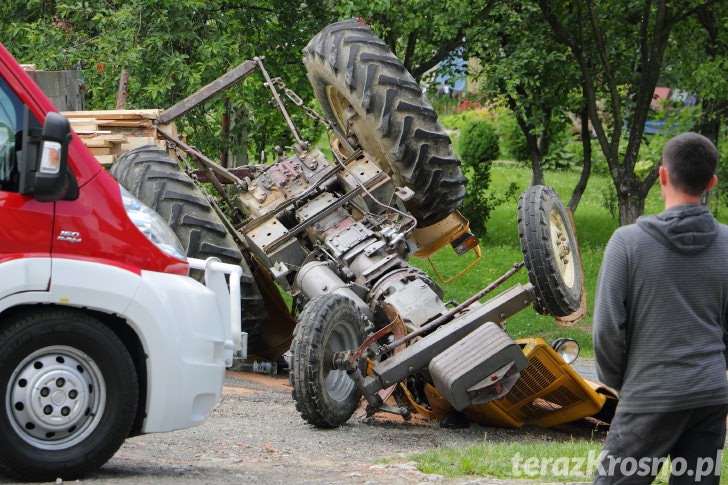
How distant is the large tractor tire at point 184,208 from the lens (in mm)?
8641

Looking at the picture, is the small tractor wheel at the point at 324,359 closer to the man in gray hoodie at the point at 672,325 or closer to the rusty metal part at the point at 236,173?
the rusty metal part at the point at 236,173

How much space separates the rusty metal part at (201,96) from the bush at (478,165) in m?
9.23

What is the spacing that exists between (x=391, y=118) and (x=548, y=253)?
203 centimetres

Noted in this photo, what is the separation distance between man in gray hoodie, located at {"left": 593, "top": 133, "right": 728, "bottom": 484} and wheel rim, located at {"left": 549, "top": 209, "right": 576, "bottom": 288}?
4211mm

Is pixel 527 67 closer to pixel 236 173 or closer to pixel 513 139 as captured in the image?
pixel 236 173

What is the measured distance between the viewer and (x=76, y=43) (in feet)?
44.7

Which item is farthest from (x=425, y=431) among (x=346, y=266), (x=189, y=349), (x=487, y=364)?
(x=189, y=349)

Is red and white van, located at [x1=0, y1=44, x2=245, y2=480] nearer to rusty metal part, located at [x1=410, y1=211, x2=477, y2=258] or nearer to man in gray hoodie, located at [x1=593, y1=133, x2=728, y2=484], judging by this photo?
man in gray hoodie, located at [x1=593, y1=133, x2=728, y2=484]

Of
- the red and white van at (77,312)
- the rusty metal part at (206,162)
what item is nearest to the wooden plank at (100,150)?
the rusty metal part at (206,162)

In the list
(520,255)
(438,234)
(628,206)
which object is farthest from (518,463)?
→ (520,255)

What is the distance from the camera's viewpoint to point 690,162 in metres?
4.08

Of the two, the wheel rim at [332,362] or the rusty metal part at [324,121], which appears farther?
the rusty metal part at [324,121]

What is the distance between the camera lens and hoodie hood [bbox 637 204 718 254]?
13.4ft

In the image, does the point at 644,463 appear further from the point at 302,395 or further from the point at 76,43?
the point at 76,43
